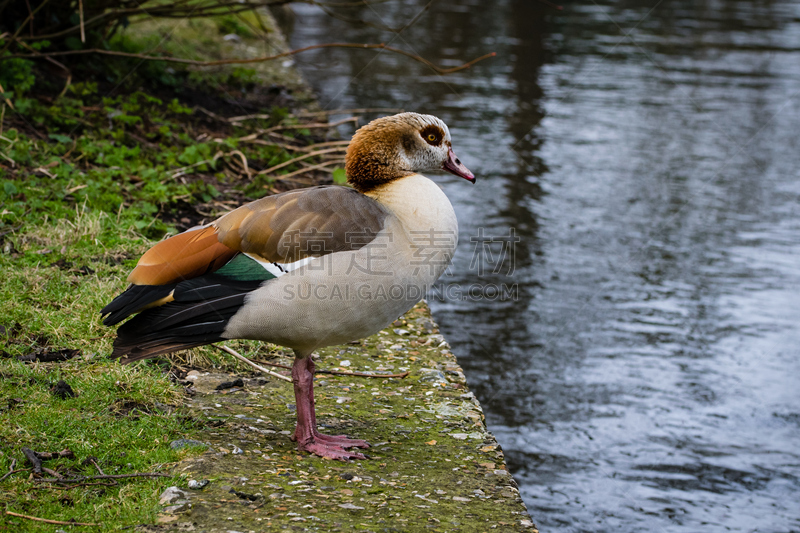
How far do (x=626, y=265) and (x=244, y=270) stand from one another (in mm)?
4659

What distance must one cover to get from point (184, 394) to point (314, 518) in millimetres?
1258

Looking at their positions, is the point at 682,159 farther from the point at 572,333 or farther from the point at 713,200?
the point at 572,333

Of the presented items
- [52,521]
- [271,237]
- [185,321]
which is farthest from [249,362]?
[52,521]

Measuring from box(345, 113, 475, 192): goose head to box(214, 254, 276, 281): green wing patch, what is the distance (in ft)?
2.55

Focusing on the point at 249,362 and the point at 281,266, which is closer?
the point at 281,266

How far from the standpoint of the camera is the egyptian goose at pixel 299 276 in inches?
130

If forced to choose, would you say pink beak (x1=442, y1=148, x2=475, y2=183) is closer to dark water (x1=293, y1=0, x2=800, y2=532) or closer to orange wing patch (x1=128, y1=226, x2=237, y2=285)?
orange wing patch (x1=128, y1=226, x2=237, y2=285)

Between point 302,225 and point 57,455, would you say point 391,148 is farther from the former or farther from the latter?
point 57,455

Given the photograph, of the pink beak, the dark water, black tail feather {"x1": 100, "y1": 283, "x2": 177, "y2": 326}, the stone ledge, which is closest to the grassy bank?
the stone ledge

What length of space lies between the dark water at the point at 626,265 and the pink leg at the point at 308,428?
1254mm

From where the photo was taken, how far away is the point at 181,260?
338 cm

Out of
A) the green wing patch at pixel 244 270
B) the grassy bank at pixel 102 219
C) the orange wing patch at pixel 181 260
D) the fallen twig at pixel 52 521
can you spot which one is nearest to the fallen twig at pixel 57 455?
the grassy bank at pixel 102 219

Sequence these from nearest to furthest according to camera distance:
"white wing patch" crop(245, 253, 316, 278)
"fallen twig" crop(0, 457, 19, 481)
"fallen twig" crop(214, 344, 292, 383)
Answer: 1. "fallen twig" crop(0, 457, 19, 481)
2. "white wing patch" crop(245, 253, 316, 278)
3. "fallen twig" crop(214, 344, 292, 383)

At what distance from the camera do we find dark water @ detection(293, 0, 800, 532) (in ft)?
14.8
